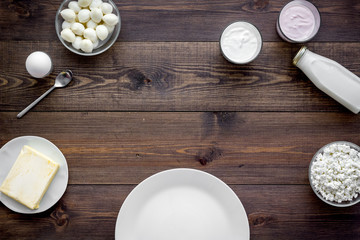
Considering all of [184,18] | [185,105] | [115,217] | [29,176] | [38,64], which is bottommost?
[115,217]

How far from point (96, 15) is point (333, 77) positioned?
717 millimetres

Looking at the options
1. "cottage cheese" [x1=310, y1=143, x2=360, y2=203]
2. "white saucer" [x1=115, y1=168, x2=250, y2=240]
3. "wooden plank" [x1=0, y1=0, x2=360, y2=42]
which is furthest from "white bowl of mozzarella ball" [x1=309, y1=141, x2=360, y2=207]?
"wooden plank" [x1=0, y1=0, x2=360, y2=42]

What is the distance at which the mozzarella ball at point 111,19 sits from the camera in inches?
36.5

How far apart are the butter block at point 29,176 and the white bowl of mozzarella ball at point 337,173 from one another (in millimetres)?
764

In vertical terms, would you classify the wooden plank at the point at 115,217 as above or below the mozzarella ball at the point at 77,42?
below

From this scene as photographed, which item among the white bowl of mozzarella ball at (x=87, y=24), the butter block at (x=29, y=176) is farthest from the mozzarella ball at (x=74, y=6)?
the butter block at (x=29, y=176)

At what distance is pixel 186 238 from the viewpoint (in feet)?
3.10

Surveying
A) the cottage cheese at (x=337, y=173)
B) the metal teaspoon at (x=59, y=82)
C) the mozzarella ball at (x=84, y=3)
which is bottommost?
the cottage cheese at (x=337, y=173)

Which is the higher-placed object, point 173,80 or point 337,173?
point 173,80

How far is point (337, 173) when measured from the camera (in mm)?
908

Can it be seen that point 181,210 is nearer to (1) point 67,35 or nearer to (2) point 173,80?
(2) point 173,80

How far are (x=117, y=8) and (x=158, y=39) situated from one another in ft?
0.51

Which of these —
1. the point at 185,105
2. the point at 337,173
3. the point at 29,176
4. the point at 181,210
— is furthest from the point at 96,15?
the point at 337,173

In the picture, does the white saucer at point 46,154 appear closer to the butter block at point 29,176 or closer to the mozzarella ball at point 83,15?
the butter block at point 29,176
